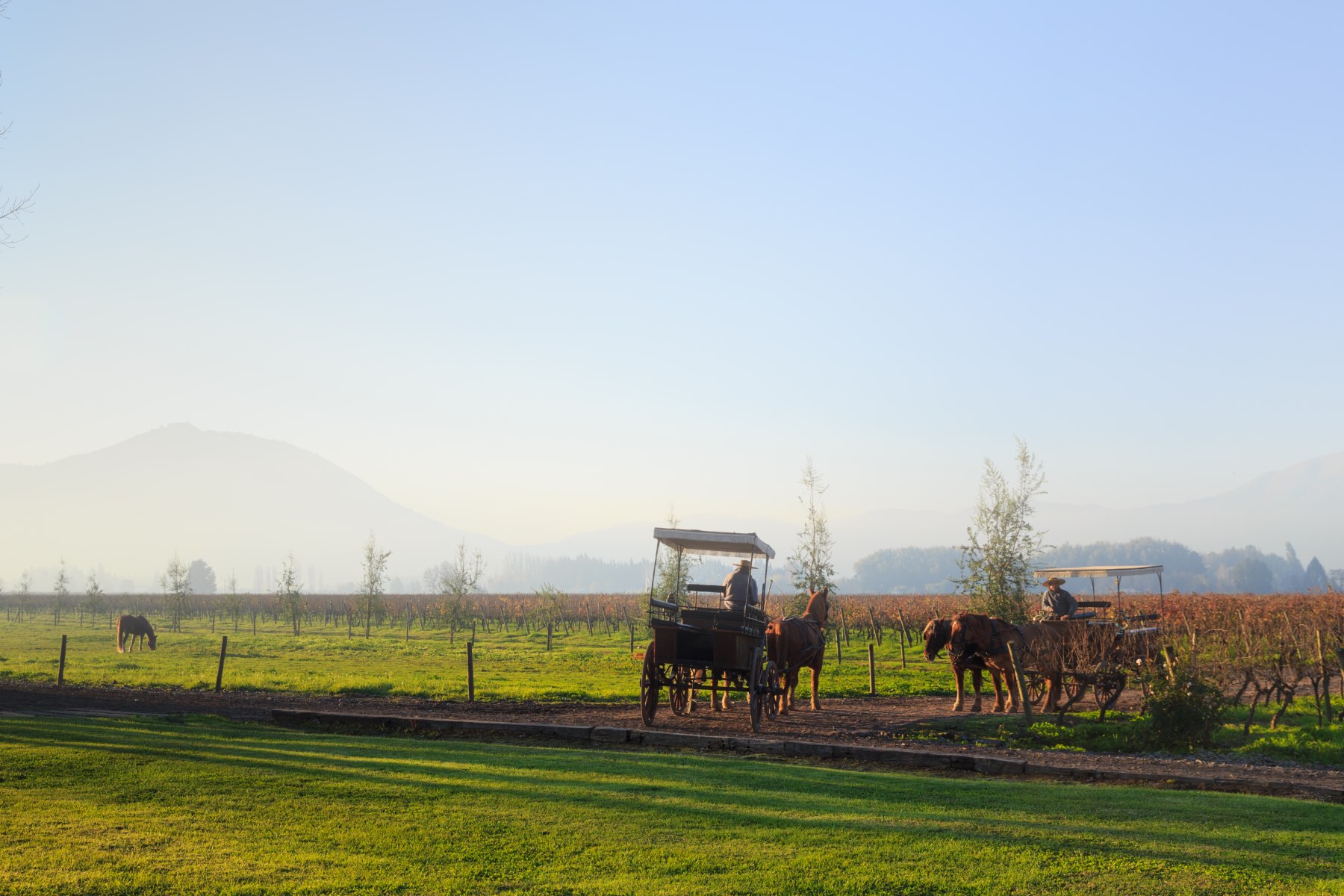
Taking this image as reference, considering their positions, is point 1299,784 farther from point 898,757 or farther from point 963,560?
point 963,560

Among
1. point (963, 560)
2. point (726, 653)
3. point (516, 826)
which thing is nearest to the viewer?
point (516, 826)

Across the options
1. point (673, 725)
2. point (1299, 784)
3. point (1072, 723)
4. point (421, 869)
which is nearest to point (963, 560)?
point (1072, 723)

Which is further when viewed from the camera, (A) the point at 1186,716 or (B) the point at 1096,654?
(B) the point at 1096,654

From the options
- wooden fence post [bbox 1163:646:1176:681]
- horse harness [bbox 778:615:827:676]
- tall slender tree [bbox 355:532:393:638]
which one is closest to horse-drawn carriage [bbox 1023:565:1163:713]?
wooden fence post [bbox 1163:646:1176:681]

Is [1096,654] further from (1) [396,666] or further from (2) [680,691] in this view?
(1) [396,666]

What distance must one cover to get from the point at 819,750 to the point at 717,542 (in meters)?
4.16

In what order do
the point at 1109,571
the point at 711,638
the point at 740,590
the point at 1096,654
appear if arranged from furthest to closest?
the point at 1109,571 → the point at 1096,654 → the point at 740,590 → the point at 711,638

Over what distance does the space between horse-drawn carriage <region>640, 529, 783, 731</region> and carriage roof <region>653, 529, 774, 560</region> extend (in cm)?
1

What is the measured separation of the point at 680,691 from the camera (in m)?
18.3

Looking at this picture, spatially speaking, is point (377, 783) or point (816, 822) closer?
point (816, 822)

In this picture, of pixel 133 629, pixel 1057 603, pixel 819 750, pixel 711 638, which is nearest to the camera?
pixel 819 750

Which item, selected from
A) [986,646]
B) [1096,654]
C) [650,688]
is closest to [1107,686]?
[1096,654]

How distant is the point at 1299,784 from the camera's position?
10.8 meters

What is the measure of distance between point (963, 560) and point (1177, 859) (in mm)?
23712
